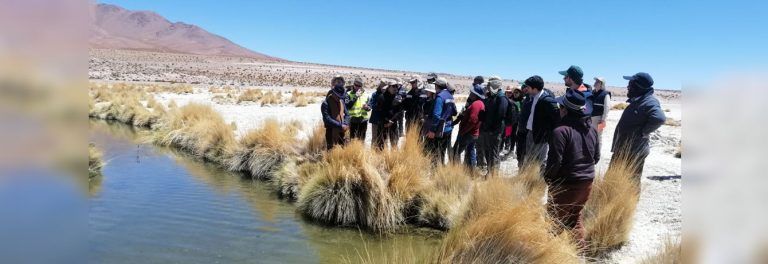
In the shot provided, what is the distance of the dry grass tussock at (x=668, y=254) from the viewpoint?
12.3 feet

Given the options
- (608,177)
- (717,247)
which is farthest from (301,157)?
(717,247)

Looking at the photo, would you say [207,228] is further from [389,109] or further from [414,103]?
[414,103]

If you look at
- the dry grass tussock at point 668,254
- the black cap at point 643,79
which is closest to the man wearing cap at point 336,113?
the black cap at point 643,79

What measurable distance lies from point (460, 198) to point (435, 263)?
2.68 meters

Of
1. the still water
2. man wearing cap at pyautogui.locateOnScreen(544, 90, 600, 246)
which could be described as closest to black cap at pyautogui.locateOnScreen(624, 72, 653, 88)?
man wearing cap at pyautogui.locateOnScreen(544, 90, 600, 246)

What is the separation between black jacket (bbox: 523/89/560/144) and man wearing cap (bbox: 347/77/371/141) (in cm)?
319

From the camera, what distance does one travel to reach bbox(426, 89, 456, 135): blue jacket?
296 inches

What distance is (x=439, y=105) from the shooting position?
296 inches

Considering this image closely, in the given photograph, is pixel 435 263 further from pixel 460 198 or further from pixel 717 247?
pixel 460 198

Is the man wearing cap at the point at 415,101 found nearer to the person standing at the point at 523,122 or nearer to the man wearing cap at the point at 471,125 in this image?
the man wearing cap at the point at 471,125

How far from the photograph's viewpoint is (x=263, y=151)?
9938 millimetres

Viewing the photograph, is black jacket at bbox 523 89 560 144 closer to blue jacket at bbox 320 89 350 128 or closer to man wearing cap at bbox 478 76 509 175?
man wearing cap at bbox 478 76 509 175

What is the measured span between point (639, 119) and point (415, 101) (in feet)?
13.2

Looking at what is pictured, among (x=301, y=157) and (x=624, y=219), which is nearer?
(x=624, y=219)
